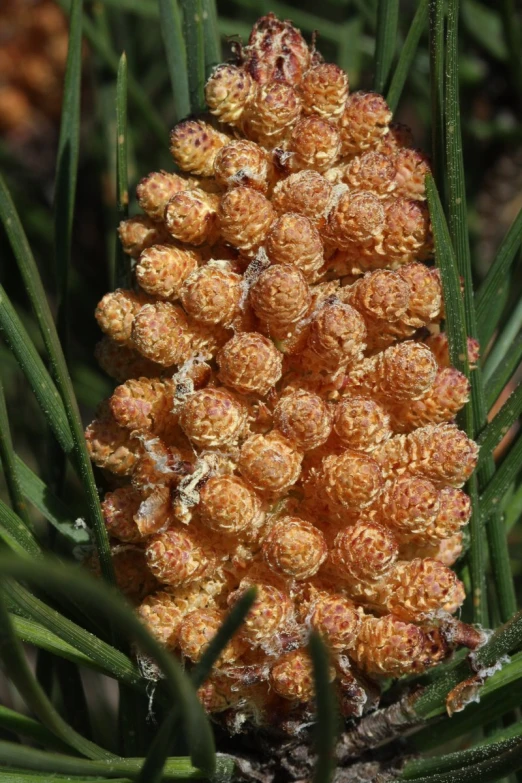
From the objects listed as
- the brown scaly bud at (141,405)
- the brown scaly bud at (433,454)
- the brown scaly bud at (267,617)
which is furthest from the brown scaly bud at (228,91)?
the brown scaly bud at (267,617)

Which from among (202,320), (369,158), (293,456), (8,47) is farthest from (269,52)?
(8,47)

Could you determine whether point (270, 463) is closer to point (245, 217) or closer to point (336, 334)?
point (336, 334)

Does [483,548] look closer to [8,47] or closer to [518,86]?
[518,86]

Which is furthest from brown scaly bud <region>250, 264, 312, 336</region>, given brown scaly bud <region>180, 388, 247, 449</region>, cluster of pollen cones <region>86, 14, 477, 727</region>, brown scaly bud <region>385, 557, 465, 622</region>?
brown scaly bud <region>385, 557, 465, 622</region>

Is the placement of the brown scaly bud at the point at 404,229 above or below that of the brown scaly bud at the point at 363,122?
below

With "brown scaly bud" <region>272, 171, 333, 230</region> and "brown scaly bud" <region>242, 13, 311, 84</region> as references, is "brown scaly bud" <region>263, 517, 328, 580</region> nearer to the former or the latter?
"brown scaly bud" <region>272, 171, 333, 230</region>

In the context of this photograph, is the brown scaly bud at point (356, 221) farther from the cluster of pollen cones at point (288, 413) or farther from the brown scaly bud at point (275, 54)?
the brown scaly bud at point (275, 54)
